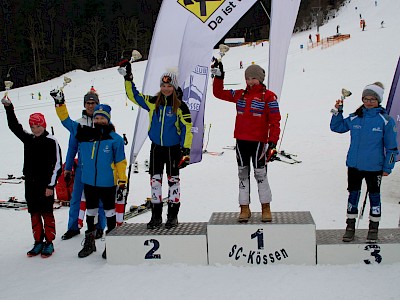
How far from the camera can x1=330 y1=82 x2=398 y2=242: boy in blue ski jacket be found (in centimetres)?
420

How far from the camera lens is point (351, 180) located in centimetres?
436

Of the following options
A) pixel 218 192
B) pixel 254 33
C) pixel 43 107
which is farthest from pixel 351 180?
pixel 254 33

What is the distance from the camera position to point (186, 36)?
5531mm

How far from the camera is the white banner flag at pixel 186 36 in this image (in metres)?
5.47

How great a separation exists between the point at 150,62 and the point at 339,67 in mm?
21514

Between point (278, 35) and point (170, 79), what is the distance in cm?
157

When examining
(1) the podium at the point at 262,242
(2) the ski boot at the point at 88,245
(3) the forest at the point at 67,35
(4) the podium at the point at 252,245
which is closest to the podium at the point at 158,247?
(4) the podium at the point at 252,245

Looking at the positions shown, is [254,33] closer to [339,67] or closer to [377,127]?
[339,67]

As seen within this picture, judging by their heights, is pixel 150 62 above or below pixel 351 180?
above

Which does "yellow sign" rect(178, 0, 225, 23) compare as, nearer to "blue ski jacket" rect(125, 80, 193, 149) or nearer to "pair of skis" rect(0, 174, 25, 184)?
"blue ski jacket" rect(125, 80, 193, 149)

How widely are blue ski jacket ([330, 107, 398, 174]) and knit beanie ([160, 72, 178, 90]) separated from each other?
71.4 inches

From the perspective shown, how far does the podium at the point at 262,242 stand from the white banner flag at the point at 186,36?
6.38 feet

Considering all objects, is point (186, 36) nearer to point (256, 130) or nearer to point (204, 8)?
point (204, 8)

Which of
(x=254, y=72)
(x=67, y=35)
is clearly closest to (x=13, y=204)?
(x=254, y=72)
